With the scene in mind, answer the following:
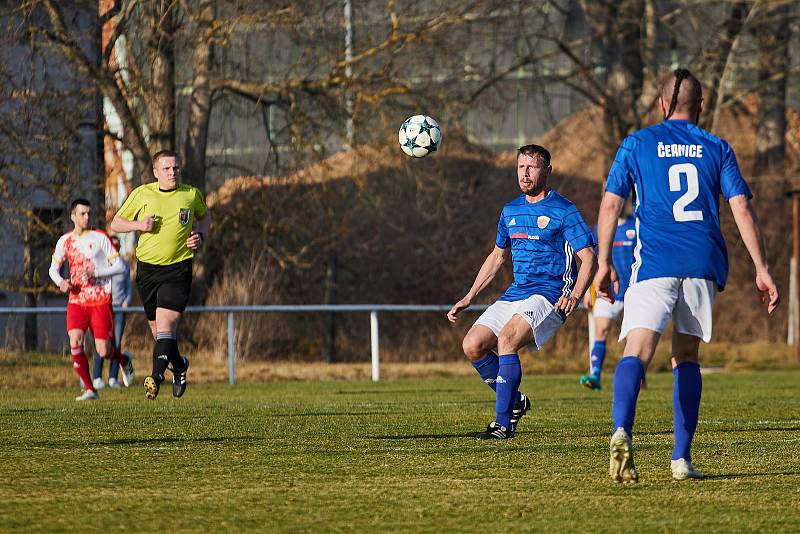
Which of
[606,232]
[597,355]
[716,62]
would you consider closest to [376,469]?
[606,232]

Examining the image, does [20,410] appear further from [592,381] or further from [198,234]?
[592,381]

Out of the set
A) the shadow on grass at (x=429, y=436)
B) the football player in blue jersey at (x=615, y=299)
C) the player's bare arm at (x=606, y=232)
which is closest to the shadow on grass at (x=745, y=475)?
the player's bare arm at (x=606, y=232)

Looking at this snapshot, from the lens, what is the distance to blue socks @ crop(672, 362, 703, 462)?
6.67 m

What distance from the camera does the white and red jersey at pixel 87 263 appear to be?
1394 cm

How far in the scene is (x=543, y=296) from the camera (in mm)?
9117

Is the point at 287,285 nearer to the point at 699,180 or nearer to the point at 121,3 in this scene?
the point at 121,3

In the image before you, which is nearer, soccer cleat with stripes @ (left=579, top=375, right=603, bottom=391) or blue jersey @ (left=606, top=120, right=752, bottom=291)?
blue jersey @ (left=606, top=120, right=752, bottom=291)

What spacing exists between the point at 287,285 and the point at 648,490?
2015 cm

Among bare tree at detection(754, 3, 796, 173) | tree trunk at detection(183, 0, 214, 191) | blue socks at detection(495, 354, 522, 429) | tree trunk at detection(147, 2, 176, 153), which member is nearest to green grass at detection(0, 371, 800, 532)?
blue socks at detection(495, 354, 522, 429)

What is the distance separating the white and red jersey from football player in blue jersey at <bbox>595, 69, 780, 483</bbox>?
8322 millimetres

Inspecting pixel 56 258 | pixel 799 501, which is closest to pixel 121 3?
pixel 56 258

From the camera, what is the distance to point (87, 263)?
14.2m

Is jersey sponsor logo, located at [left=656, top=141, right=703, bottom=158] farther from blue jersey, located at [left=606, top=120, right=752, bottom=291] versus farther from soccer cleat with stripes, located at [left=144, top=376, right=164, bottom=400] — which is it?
soccer cleat with stripes, located at [left=144, top=376, right=164, bottom=400]

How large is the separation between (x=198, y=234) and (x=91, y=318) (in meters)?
3.36
